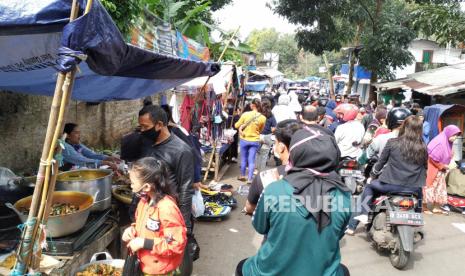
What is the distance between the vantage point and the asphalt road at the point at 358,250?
4.66 metres

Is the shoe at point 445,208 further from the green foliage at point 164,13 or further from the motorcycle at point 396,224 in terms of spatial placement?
the green foliage at point 164,13

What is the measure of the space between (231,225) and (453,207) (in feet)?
14.2

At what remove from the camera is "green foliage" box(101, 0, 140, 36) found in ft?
16.4

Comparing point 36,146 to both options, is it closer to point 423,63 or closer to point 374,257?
point 374,257

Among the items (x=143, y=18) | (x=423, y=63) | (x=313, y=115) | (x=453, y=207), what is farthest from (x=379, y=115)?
(x=423, y=63)

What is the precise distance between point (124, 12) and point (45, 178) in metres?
3.53

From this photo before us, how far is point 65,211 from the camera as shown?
330 centimetres

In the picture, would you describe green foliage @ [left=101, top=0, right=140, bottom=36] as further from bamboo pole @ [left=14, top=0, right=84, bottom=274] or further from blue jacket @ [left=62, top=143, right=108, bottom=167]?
bamboo pole @ [left=14, top=0, right=84, bottom=274]

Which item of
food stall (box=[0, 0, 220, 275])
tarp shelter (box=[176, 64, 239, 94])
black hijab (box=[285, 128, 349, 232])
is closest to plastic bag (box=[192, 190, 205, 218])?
food stall (box=[0, 0, 220, 275])

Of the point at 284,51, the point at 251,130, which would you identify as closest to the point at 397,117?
the point at 251,130

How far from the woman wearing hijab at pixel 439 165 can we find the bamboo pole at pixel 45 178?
6066mm

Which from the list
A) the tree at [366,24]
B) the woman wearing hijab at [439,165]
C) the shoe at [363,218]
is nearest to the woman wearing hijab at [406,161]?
the shoe at [363,218]

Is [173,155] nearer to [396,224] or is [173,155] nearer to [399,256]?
[396,224]

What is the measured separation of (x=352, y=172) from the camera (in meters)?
6.30
